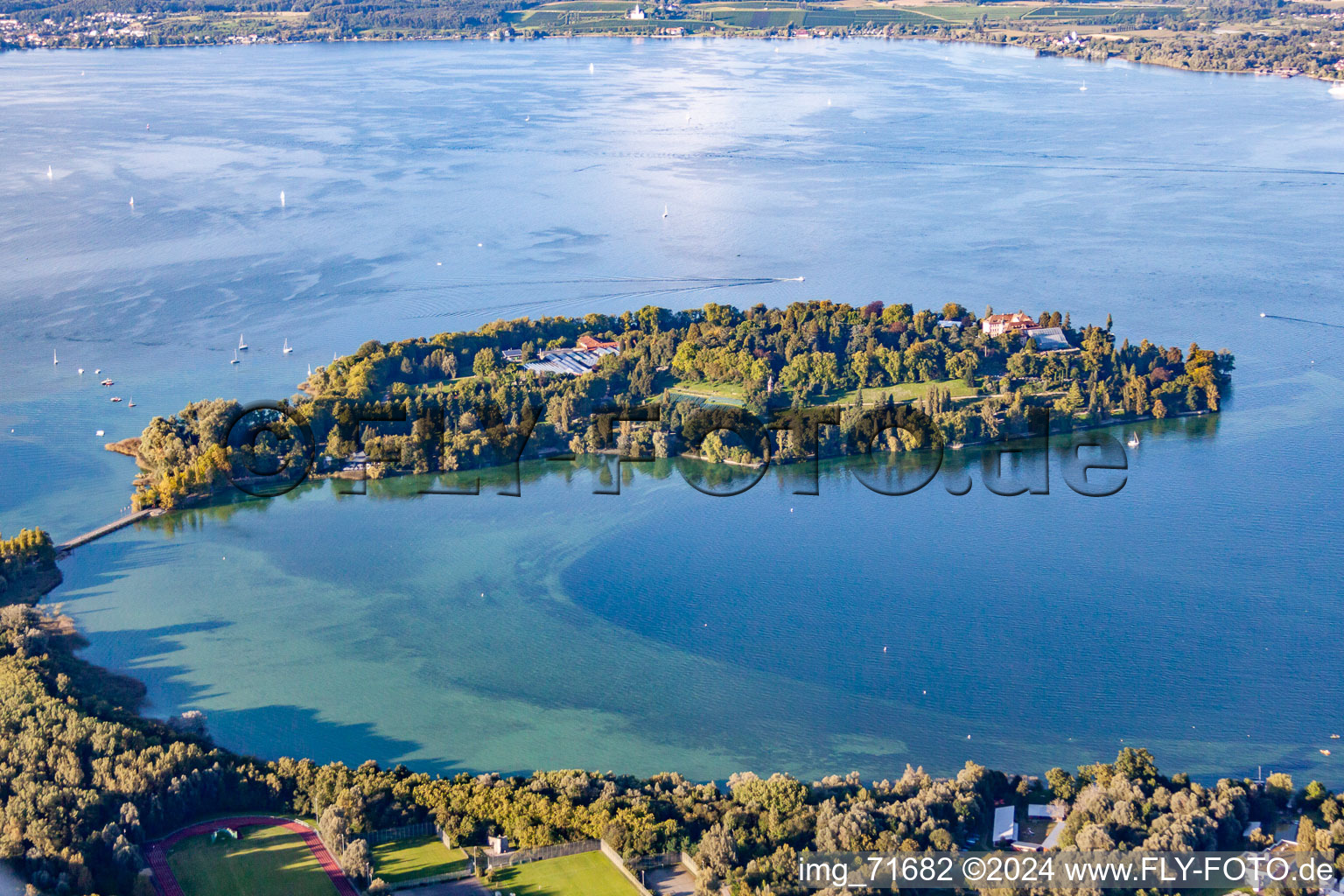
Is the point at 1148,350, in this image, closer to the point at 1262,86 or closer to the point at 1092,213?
the point at 1092,213

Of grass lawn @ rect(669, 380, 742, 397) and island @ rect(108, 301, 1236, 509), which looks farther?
grass lawn @ rect(669, 380, 742, 397)

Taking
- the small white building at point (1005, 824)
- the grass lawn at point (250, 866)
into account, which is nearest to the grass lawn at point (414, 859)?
the grass lawn at point (250, 866)

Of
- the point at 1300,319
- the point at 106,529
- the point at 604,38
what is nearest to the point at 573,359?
the point at 106,529

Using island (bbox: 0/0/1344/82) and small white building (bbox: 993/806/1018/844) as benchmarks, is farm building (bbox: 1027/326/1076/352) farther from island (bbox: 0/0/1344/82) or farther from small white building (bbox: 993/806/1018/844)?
island (bbox: 0/0/1344/82)

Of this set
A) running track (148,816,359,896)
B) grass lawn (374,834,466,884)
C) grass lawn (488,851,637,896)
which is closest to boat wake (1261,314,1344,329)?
grass lawn (488,851,637,896)

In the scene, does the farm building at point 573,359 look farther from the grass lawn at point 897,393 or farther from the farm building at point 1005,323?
the farm building at point 1005,323

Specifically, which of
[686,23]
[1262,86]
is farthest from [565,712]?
[686,23]
